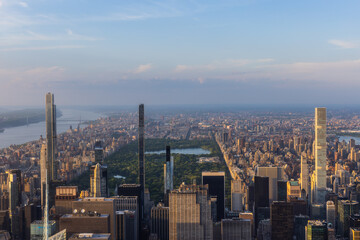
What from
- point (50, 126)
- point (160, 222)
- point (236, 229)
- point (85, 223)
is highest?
point (50, 126)

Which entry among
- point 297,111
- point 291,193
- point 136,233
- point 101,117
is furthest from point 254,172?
point 297,111

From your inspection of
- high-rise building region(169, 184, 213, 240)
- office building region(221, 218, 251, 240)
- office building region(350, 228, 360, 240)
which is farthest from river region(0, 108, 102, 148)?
office building region(350, 228, 360, 240)

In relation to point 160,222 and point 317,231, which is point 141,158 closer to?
point 160,222

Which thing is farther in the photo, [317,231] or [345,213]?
[345,213]

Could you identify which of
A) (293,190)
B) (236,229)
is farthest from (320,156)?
(236,229)

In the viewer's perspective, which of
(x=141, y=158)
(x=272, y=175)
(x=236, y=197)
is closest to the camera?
(x=236, y=197)

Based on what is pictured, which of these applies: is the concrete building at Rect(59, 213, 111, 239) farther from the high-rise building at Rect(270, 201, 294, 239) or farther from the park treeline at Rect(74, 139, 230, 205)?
the park treeline at Rect(74, 139, 230, 205)

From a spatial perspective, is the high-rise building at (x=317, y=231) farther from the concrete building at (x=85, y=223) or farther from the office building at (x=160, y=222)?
the concrete building at (x=85, y=223)
